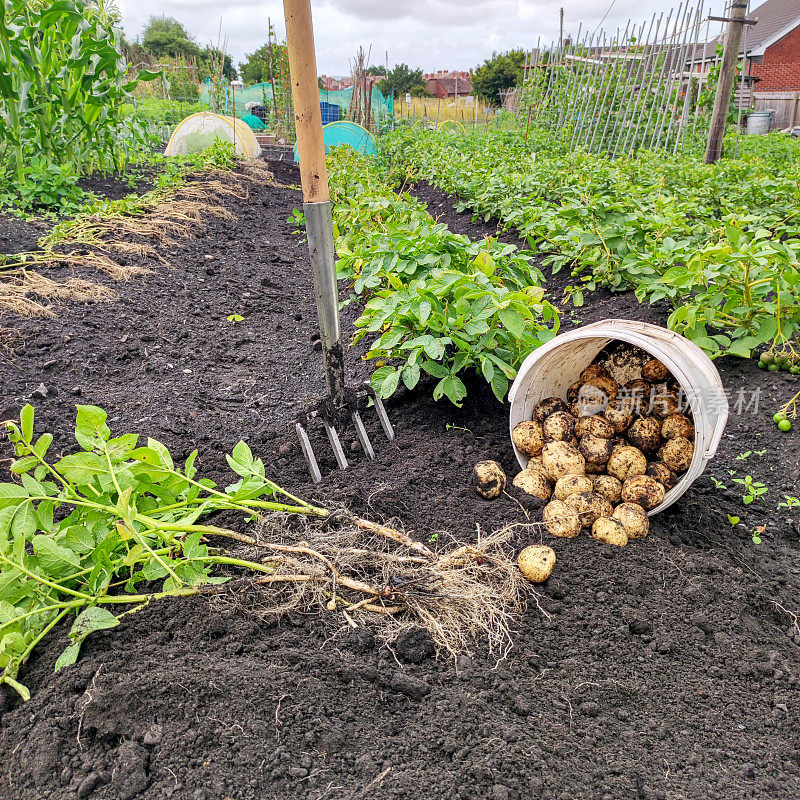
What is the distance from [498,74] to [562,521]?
4126cm

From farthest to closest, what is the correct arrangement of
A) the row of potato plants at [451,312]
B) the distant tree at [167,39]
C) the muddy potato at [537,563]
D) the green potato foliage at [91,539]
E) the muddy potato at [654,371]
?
the distant tree at [167,39] → the row of potato plants at [451,312] → the muddy potato at [654,371] → the muddy potato at [537,563] → the green potato foliage at [91,539]

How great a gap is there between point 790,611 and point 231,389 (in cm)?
268

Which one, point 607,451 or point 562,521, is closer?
point 562,521

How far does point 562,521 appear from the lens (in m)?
1.91

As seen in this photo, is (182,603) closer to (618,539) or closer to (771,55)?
(618,539)

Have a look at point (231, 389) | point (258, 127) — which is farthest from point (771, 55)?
point (231, 389)

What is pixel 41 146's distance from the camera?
6688 millimetres

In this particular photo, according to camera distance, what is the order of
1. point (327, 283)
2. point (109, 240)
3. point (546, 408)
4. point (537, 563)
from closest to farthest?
point (537, 563)
point (546, 408)
point (327, 283)
point (109, 240)

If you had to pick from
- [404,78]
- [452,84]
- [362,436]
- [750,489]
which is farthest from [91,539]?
[452,84]

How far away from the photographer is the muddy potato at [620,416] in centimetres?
222

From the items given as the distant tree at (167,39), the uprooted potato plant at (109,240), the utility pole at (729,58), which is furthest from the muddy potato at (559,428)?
the distant tree at (167,39)

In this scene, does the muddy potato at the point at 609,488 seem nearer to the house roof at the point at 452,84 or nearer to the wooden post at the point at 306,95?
the wooden post at the point at 306,95

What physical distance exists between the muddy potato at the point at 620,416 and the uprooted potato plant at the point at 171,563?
2.35 feet

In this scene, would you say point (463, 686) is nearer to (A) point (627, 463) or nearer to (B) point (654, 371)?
(A) point (627, 463)
